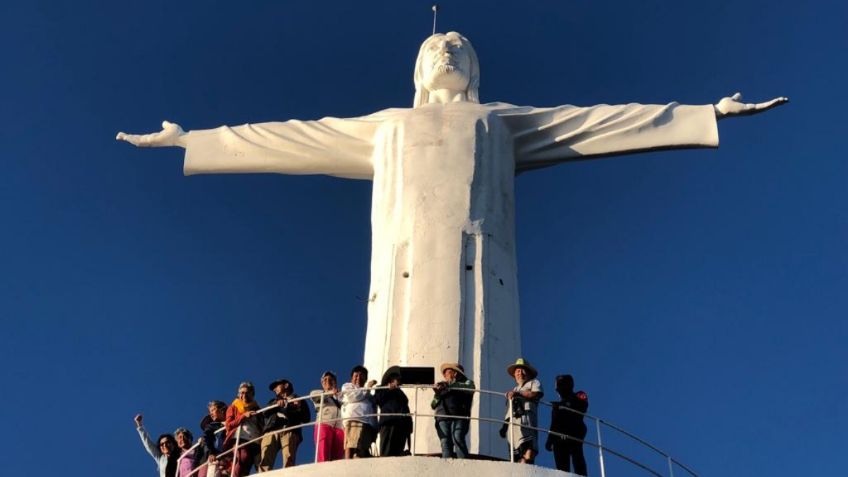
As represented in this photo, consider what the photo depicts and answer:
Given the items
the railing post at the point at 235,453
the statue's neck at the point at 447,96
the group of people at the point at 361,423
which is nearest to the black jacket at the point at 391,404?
the group of people at the point at 361,423

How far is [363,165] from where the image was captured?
25312 millimetres

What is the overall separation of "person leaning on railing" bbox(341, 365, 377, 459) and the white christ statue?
2.54m

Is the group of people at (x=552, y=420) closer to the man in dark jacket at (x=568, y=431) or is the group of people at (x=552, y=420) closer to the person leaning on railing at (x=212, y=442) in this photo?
the man in dark jacket at (x=568, y=431)

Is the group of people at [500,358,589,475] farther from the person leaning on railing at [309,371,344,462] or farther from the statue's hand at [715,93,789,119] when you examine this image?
the statue's hand at [715,93,789,119]

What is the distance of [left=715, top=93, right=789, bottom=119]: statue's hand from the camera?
80.6ft

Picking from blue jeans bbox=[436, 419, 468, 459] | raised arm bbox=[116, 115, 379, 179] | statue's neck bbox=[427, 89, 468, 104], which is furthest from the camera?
statue's neck bbox=[427, 89, 468, 104]

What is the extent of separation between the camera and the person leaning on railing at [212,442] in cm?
1844

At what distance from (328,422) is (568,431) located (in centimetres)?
298

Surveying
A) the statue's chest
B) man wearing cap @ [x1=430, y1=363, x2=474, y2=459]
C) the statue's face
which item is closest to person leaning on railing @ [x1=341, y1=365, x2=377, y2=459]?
man wearing cap @ [x1=430, y1=363, x2=474, y2=459]

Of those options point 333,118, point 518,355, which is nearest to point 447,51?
point 333,118

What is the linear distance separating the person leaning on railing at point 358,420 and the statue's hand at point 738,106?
960cm

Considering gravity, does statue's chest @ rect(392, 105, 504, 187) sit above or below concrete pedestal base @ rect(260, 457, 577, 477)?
above

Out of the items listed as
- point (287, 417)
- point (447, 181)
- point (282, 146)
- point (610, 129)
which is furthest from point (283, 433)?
point (610, 129)

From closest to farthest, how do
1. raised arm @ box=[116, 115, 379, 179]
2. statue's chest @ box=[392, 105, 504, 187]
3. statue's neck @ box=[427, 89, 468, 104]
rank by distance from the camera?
statue's chest @ box=[392, 105, 504, 187] < raised arm @ box=[116, 115, 379, 179] < statue's neck @ box=[427, 89, 468, 104]
